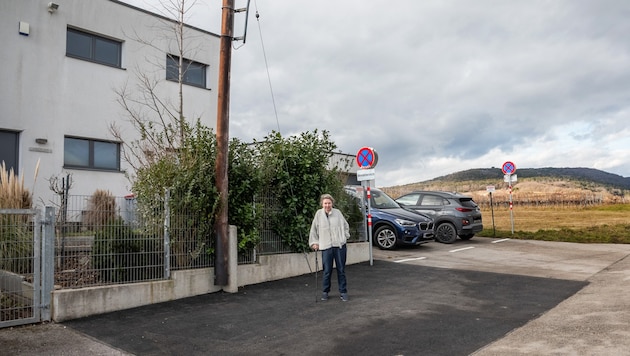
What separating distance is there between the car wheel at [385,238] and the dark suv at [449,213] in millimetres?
3076

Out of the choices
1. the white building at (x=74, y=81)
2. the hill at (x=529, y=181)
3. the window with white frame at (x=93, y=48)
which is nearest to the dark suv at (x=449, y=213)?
the white building at (x=74, y=81)

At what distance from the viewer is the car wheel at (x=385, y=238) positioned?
566 inches

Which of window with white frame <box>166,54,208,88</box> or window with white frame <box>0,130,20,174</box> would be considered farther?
window with white frame <box>166,54,208,88</box>

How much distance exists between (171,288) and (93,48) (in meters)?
10.8

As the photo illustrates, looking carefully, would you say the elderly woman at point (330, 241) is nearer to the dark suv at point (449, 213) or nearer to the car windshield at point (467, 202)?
the dark suv at point (449, 213)

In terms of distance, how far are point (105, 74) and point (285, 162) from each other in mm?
8390

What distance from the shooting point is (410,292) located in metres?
8.48

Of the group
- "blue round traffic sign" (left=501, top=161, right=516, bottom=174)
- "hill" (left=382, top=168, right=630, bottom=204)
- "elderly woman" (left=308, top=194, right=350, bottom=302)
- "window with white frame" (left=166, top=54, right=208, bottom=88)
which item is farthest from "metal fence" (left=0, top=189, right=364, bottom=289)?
"hill" (left=382, top=168, right=630, bottom=204)

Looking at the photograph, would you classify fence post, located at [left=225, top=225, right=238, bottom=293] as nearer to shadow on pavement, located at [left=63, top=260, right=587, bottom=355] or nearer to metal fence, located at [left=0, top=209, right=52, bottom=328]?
shadow on pavement, located at [left=63, top=260, right=587, bottom=355]

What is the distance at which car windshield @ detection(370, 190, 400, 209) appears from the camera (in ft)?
49.0

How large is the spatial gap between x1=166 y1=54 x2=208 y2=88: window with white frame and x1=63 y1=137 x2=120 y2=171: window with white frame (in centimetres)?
350

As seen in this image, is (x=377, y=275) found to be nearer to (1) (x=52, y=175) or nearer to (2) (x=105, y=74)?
(1) (x=52, y=175)

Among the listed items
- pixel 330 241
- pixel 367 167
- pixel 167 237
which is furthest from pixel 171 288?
pixel 367 167

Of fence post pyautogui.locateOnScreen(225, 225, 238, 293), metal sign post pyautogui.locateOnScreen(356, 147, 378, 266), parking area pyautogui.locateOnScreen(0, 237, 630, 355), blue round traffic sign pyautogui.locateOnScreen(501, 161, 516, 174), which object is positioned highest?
blue round traffic sign pyautogui.locateOnScreen(501, 161, 516, 174)
